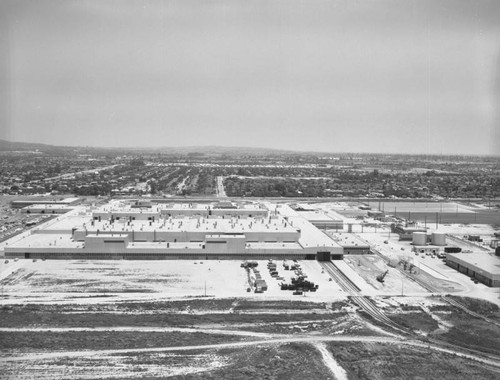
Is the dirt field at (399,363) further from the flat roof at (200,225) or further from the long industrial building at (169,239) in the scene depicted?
the flat roof at (200,225)

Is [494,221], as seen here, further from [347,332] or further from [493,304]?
[347,332]

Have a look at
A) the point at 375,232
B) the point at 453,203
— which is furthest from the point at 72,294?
the point at 453,203

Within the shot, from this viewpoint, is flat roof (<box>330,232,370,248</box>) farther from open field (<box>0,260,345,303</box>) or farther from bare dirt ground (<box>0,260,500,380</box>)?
bare dirt ground (<box>0,260,500,380</box>)

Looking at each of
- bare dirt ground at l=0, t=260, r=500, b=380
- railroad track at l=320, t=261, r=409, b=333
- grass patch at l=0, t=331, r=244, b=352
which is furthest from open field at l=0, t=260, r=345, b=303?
grass patch at l=0, t=331, r=244, b=352

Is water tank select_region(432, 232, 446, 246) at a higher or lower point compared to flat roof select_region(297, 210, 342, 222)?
lower

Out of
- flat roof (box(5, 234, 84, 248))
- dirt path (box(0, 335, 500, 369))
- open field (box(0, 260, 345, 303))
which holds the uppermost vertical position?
flat roof (box(5, 234, 84, 248))

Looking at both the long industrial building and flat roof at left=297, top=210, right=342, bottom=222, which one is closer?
the long industrial building

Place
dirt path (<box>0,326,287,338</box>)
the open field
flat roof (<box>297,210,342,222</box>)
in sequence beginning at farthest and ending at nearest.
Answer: flat roof (<box>297,210,342,222</box>) < the open field < dirt path (<box>0,326,287,338</box>)
